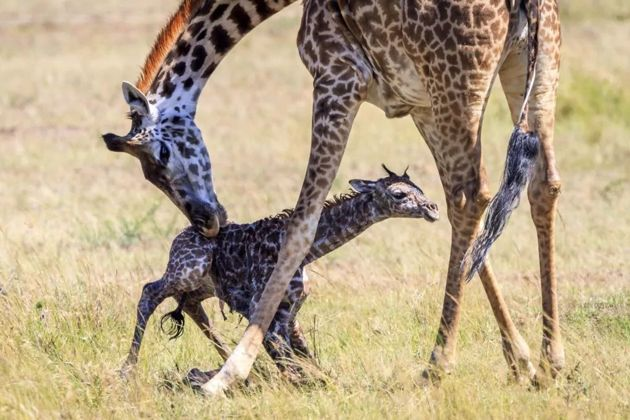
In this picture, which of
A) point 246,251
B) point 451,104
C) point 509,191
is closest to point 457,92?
point 451,104

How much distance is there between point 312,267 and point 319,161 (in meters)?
3.05

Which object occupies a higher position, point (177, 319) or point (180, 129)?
point (180, 129)

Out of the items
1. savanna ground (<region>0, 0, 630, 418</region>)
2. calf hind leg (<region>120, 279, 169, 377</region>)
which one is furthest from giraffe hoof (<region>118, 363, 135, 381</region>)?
calf hind leg (<region>120, 279, 169, 377</region>)

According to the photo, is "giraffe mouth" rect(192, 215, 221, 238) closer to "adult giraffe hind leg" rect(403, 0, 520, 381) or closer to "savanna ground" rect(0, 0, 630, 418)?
"savanna ground" rect(0, 0, 630, 418)

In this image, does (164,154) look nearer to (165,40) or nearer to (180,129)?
(180,129)

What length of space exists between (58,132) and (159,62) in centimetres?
982

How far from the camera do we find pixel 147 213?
1251 cm

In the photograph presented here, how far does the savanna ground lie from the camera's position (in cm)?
674

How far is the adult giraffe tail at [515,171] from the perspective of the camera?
22.2ft

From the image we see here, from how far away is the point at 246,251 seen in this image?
7.94 m

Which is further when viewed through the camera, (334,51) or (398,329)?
(398,329)

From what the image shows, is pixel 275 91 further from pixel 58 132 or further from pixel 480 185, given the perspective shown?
pixel 480 185

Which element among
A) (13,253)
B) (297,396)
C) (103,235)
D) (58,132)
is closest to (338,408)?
(297,396)

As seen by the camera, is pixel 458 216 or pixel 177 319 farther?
pixel 177 319
